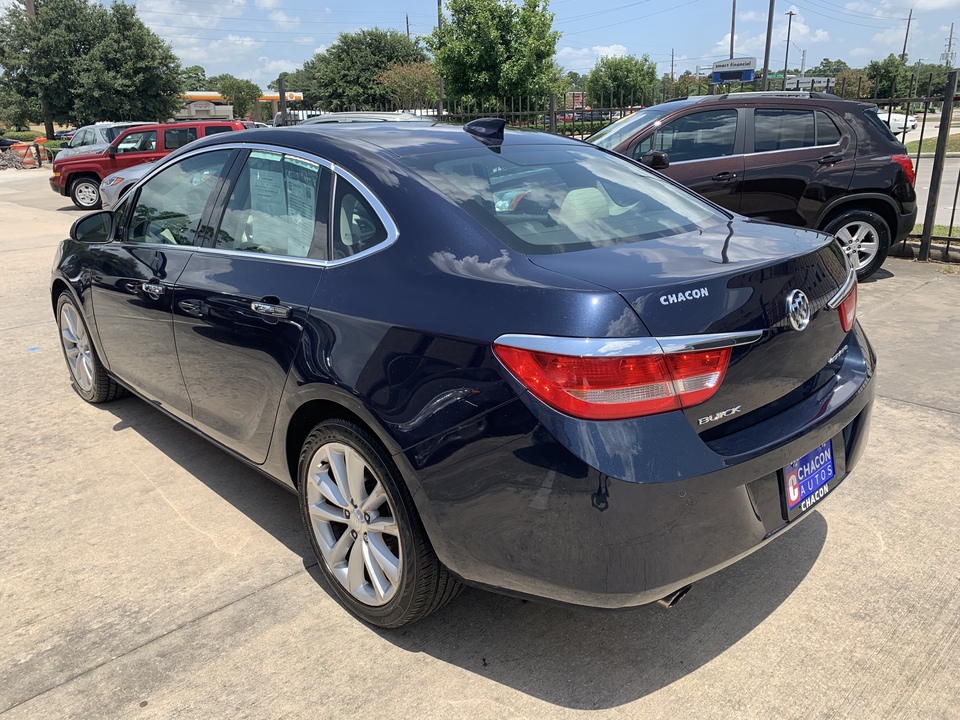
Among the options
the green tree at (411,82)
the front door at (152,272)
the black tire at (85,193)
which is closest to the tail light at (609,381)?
the front door at (152,272)

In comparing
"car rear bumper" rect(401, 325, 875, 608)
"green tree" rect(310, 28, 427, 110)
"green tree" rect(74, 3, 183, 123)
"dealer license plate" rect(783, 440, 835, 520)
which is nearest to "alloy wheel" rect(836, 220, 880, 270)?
"dealer license plate" rect(783, 440, 835, 520)

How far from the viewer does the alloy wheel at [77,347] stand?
4.63m

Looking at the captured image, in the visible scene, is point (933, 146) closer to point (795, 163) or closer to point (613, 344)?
point (795, 163)

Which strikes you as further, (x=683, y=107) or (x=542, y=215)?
(x=683, y=107)

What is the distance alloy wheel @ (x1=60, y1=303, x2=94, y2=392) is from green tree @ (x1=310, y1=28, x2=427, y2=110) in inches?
2324

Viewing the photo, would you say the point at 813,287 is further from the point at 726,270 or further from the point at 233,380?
the point at 233,380

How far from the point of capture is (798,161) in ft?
23.7

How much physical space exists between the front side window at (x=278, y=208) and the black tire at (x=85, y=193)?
15.9 meters

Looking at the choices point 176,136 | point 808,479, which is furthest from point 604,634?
point 176,136

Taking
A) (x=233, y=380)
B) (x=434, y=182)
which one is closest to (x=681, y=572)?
(x=434, y=182)

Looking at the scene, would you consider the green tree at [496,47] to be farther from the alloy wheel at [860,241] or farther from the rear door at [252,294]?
the rear door at [252,294]

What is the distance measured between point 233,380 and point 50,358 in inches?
142

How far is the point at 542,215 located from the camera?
104 inches

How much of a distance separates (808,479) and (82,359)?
4.22 meters
